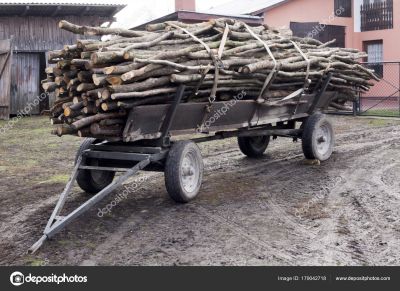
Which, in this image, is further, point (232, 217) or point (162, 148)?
point (162, 148)

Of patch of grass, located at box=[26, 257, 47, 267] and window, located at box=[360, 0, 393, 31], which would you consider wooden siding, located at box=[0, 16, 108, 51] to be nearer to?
window, located at box=[360, 0, 393, 31]

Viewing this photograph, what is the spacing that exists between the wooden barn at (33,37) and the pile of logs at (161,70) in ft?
43.4

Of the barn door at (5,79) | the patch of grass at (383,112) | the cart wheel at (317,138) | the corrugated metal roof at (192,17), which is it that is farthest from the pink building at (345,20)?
the cart wheel at (317,138)

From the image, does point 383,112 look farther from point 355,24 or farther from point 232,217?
point 232,217

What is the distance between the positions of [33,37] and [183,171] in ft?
50.7

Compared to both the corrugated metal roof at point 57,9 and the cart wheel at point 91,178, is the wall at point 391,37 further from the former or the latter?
the cart wheel at point 91,178

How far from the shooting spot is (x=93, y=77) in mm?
6082

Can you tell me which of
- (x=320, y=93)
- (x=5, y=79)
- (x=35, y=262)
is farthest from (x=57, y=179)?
(x=5, y=79)

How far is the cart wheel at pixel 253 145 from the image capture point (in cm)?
1054

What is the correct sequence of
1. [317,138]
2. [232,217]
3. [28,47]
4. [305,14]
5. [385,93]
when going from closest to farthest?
[232,217] → [317,138] → [28,47] → [385,93] → [305,14]

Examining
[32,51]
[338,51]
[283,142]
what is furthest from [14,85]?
[338,51]

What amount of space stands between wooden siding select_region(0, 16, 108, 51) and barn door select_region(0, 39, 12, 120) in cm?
124

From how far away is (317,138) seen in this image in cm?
994

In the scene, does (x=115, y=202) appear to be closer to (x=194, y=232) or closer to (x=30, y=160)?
(x=194, y=232)
